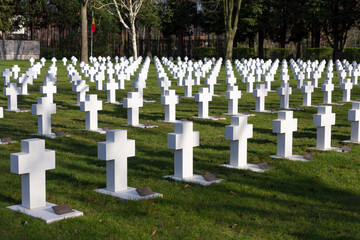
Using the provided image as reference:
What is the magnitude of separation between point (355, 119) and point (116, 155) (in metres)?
4.38

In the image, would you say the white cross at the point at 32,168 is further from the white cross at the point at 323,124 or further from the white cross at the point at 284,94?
the white cross at the point at 284,94

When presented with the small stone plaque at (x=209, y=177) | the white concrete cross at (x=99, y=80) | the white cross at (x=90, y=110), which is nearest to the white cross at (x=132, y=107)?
the white cross at (x=90, y=110)

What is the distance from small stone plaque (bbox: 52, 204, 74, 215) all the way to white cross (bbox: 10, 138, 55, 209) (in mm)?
220

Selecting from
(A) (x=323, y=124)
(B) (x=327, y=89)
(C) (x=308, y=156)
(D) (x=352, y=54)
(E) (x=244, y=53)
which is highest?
(E) (x=244, y=53)

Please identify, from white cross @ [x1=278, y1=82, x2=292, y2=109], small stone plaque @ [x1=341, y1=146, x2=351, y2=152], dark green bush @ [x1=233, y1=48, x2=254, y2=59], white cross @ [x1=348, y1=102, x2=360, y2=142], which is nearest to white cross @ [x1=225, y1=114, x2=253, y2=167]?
small stone plaque @ [x1=341, y1=146, x2=351, y2=152]

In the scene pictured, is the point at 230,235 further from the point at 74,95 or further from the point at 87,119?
the point at 74,95

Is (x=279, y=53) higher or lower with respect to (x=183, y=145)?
higher

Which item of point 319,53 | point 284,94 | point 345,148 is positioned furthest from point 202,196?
point 319,53

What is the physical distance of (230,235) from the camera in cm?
457

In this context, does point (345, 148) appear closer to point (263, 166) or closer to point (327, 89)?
point (263, 166)

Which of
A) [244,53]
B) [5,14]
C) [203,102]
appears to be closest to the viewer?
[203,102]

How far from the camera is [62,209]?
498 centimetres

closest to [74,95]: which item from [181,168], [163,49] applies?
[181,168]

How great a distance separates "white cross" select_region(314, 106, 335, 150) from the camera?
26.5 feet
